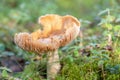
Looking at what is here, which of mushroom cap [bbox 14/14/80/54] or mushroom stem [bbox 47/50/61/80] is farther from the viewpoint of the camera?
mushroom stem [bbox 47/50/61/80]

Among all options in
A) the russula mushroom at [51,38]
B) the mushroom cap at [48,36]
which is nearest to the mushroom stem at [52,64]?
the russula mushroom at [51,38]

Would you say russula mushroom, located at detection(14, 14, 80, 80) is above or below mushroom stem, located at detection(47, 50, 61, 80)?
above

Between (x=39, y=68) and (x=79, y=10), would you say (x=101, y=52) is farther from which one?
(x=79, y=10)

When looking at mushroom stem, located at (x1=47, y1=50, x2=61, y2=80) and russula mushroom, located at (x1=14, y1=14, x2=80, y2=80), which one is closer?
russula mushroom, located at (x1=14, y1=14, x2=80, y2=80)

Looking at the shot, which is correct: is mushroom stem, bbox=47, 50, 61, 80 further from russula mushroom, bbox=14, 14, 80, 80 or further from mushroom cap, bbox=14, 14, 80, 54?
mushroom cap, bbox=14, 14, 80, 54

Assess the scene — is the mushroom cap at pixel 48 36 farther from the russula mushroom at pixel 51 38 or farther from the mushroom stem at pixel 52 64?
the mushroom stem at pixel 52 64

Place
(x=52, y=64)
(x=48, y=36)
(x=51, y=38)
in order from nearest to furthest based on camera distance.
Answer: (x=51, y=38), (x=52, y=64), (x=48, y=36)

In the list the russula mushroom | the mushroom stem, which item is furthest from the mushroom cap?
the mushroom stem

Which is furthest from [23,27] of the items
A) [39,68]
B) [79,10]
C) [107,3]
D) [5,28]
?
[39,68]
